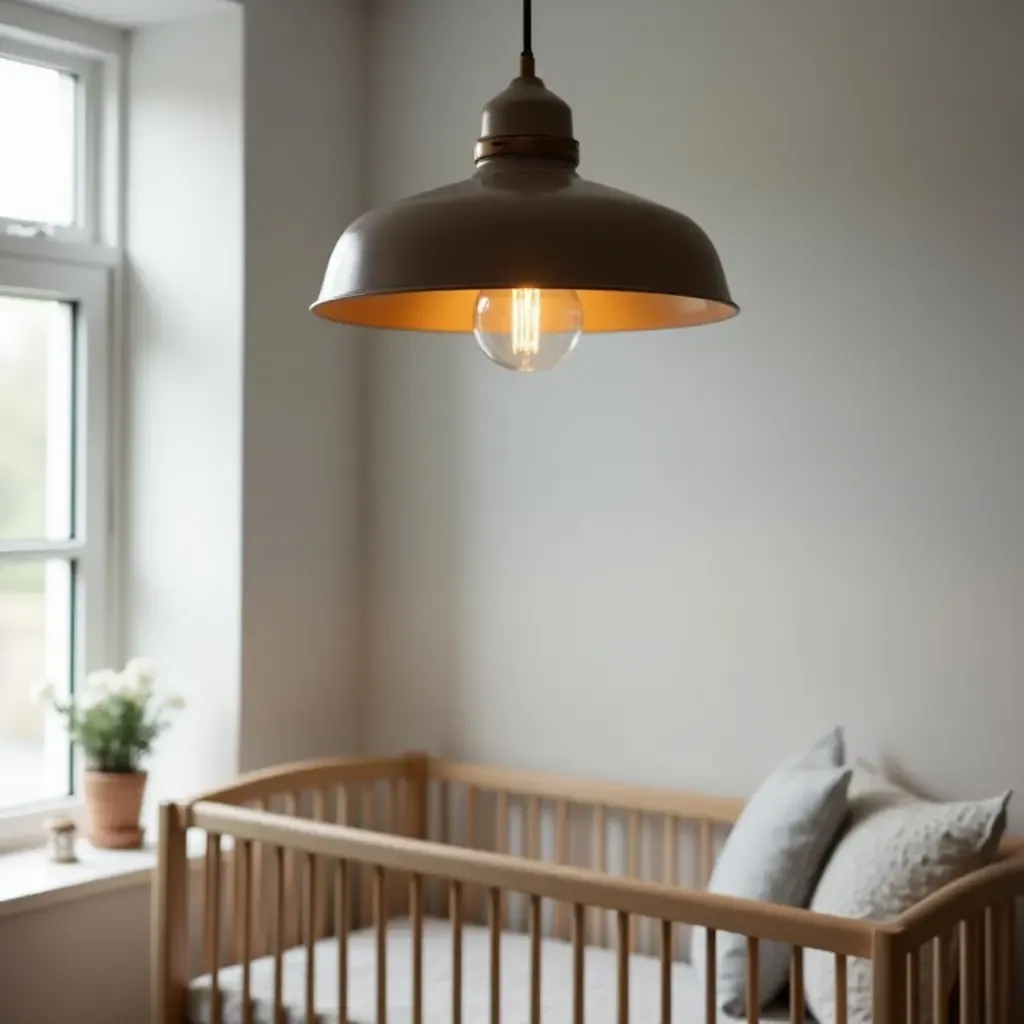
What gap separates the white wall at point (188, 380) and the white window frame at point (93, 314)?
35 mm

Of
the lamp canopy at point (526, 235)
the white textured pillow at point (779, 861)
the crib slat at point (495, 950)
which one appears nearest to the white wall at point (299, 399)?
the crib slat at point (495, 950)

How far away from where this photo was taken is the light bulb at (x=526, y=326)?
1.62 m

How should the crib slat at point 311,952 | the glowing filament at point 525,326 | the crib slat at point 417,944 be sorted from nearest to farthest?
the glowing filament at point 525,326 → the crib slat at point 417,944 → the crib slat at point 311,952

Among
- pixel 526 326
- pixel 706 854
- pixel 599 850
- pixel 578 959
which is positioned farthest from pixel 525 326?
pixel 599 850

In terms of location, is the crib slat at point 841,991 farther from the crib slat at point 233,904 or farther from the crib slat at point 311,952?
the crib slat at point 233,904

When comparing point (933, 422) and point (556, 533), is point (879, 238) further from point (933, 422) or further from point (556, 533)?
point (556, 533)

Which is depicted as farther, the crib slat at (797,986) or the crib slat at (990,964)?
the crib slat at (990,964)

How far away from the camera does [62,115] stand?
332cm

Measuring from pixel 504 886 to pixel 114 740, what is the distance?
1.13 metres

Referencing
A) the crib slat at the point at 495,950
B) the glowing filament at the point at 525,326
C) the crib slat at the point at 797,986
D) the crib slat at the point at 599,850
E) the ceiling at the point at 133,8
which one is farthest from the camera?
the ceiling at the point at 133,8

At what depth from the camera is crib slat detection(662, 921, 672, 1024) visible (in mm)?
2152

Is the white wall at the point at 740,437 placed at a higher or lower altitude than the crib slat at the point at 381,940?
higher

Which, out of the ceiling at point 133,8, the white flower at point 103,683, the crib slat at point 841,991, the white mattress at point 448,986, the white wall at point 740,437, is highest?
the ceiling at point 133,8

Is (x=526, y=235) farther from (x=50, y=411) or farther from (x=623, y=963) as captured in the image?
(x=50, y=411)
